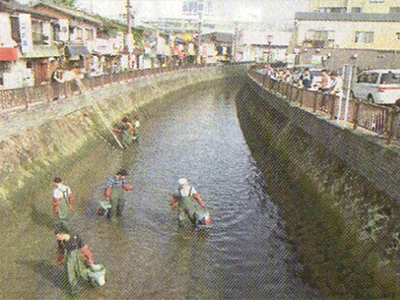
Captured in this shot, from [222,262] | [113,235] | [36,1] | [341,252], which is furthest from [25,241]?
[36,1]

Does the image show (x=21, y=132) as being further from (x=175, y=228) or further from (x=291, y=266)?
(x=291, y=266)

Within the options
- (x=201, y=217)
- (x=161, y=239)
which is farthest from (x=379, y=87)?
(x=161, y=239)

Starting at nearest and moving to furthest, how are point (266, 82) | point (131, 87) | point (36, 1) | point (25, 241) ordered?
point (25, 241) → point (266, 82) → point (131, 87) → point (36, 1)

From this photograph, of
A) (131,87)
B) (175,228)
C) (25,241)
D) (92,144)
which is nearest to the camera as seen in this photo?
(25,241)

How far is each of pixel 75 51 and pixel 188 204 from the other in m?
27.6

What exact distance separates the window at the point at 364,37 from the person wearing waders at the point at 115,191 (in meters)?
49.8

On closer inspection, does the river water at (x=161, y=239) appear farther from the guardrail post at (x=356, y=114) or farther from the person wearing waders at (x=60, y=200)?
the guardrail post at (x=356, y=114)

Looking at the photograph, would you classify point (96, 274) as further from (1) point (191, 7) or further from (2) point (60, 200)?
(1) point (191, 7)

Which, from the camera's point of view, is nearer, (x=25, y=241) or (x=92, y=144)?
(x=25, y=241)

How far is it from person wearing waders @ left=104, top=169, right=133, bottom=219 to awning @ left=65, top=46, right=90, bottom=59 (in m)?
25.2

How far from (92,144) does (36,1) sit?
2473 cm

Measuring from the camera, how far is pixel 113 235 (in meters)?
12.8

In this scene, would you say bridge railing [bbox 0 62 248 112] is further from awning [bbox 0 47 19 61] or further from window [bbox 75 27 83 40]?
window [bbox 75 27 83 40]

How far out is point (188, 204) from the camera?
502 inches
